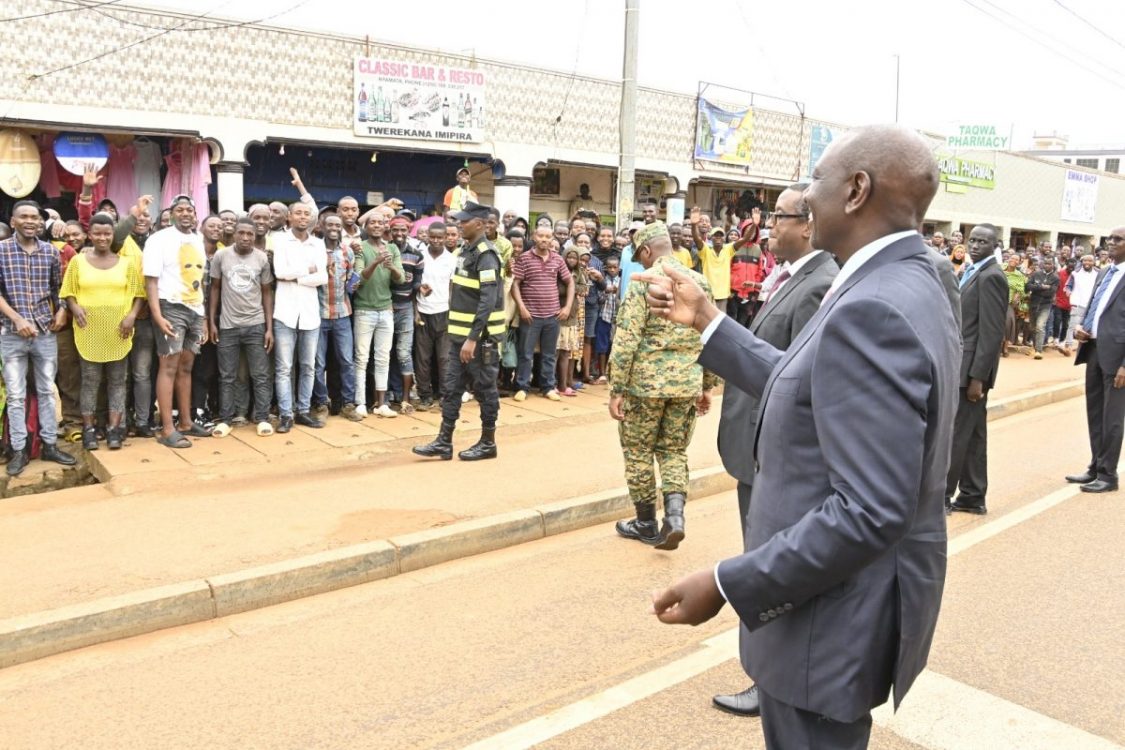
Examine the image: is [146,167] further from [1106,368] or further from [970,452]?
[1106,368]

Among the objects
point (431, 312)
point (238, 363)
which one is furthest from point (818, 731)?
point (431, 312)

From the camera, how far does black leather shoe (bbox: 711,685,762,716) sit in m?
3.66

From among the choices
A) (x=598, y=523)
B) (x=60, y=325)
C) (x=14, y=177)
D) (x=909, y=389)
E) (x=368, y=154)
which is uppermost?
(x=368, y=154)

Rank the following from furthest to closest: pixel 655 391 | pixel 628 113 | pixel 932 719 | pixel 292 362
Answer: pixel 628 113 < pixel 292 362 < pixel 655 391 < pixel 932 719

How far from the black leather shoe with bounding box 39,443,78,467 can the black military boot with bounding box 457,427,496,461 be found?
10.3ft

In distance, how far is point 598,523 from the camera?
6.52 metres

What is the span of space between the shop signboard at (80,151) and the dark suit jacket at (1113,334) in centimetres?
1240

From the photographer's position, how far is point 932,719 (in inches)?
143

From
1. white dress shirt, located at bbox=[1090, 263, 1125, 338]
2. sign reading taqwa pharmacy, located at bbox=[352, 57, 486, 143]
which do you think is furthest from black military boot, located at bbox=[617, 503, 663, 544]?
sign reading taqwa pharmacy, located at bbox=[352, 57, 486, 143]

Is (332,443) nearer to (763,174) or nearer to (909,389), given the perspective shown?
(909,389)

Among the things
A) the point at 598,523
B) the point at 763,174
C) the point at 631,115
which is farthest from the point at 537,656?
the point at 763,174

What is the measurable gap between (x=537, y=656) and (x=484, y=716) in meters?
0.60

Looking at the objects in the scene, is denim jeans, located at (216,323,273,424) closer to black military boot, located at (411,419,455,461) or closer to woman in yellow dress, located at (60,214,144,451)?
woman in yellow dress, located at (60,214,144,451)

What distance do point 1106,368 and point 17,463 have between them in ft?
28.5
